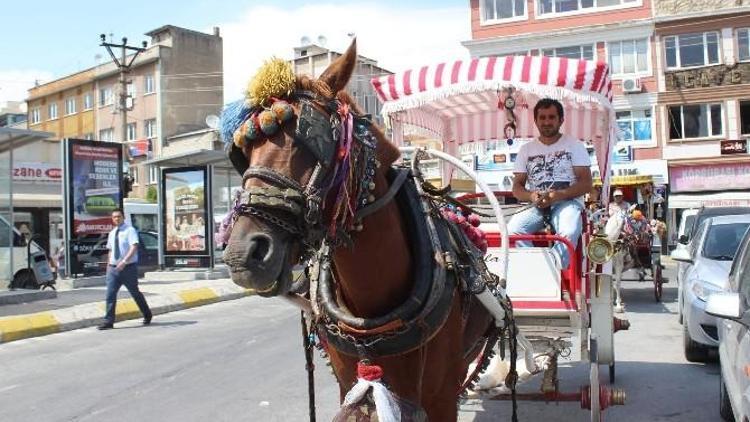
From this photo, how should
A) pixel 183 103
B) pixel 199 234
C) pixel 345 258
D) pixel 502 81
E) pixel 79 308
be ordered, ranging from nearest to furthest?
pixel 345 258, pixel 502 81, pixel 79 308, pixel 199 234, pixel 183 103

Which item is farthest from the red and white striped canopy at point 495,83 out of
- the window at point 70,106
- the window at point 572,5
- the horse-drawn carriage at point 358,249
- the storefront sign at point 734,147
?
the window at point 70,106

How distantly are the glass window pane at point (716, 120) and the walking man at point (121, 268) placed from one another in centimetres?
2970

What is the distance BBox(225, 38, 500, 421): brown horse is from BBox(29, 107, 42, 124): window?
202 ft

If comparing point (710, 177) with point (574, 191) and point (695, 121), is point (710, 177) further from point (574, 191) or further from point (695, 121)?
point (574, 191)

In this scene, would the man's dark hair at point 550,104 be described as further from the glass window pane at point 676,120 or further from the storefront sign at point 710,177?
the glass window pane at point 676,120

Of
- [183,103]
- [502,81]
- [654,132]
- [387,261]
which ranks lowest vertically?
[387,261]

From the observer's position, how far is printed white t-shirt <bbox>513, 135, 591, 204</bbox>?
19.0ft

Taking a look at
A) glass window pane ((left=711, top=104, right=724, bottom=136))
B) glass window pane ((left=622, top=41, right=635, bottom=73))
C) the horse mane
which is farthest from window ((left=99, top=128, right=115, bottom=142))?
Answer: the horse mane

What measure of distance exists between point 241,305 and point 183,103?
37.2 meters

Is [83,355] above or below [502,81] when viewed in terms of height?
below

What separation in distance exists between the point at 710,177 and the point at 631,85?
5715 millimetres

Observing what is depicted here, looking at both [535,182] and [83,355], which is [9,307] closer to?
[83,355]

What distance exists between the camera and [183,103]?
49531mm

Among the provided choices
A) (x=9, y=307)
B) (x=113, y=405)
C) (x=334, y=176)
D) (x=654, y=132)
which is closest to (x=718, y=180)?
(x=654, y=132)
